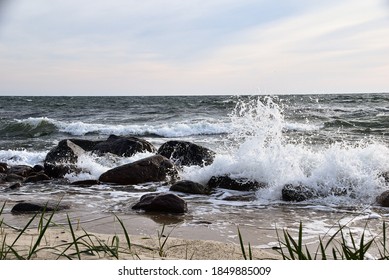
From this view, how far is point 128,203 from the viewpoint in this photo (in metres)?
4.85

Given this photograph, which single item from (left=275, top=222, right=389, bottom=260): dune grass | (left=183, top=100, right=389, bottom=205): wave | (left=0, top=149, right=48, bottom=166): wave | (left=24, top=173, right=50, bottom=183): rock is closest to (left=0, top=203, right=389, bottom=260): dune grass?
(left=275, top=222, right=389, bottom=260): dune grass

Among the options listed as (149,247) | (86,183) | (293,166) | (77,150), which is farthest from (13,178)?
(149,247)

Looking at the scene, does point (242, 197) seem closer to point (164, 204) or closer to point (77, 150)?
point (164, 204)

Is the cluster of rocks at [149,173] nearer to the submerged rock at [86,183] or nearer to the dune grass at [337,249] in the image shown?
the submerged rock at [86,183]

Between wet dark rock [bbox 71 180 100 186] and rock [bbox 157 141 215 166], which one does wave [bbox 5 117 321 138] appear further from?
wet dark rock [bbox 71 180 100 186]

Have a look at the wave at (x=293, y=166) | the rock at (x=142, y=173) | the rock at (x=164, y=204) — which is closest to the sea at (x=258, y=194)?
the wave at (x=293, y=166)

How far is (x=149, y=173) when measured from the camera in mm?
6453

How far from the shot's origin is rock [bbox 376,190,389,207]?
4690 millimetres

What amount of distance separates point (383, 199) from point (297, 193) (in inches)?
36.9

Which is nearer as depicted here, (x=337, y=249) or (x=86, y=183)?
(x=337, y=249)

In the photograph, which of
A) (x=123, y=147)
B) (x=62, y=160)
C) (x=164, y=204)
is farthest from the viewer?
(x=123, y=147)

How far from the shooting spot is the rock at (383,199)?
15.4 feet

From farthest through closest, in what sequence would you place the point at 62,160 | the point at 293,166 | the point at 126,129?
1. the point at 126,129
2. the point at 62,160
3. the point at 293,166

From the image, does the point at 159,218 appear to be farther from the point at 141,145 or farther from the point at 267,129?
the point at 141,145
